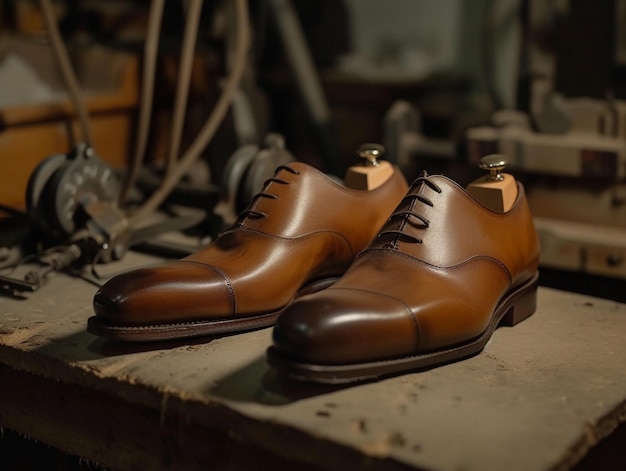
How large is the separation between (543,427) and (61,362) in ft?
1.70

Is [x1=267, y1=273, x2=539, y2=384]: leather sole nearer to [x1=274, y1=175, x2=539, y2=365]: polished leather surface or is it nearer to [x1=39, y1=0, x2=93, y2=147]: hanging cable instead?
[x1=274, y1=175, x2=539, y2=365]: polished leather surface

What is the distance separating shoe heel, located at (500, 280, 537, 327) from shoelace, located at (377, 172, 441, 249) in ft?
0.62

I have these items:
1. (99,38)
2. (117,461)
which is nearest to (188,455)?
(117,461)

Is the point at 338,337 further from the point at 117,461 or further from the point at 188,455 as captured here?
the point at 117,461

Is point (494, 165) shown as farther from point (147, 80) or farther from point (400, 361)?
point (147, 80)

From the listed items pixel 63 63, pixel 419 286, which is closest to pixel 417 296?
pixel 419 286

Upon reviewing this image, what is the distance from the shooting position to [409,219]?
0.96m

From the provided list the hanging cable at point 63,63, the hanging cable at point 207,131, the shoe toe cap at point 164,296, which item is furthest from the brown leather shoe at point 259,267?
the hanging cable at point 63,63

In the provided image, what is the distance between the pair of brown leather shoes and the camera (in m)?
0.84

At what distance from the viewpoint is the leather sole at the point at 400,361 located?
82 cm

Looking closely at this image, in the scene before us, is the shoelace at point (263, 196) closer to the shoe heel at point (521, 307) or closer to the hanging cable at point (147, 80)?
the shoe heel at point (521, 307)

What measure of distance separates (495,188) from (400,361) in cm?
27

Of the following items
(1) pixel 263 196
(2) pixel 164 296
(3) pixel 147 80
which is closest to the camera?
(2) pixel 164 296

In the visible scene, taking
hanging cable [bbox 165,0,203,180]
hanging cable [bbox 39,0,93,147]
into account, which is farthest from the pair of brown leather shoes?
hanging cable [bbox 39,0,93,147]
